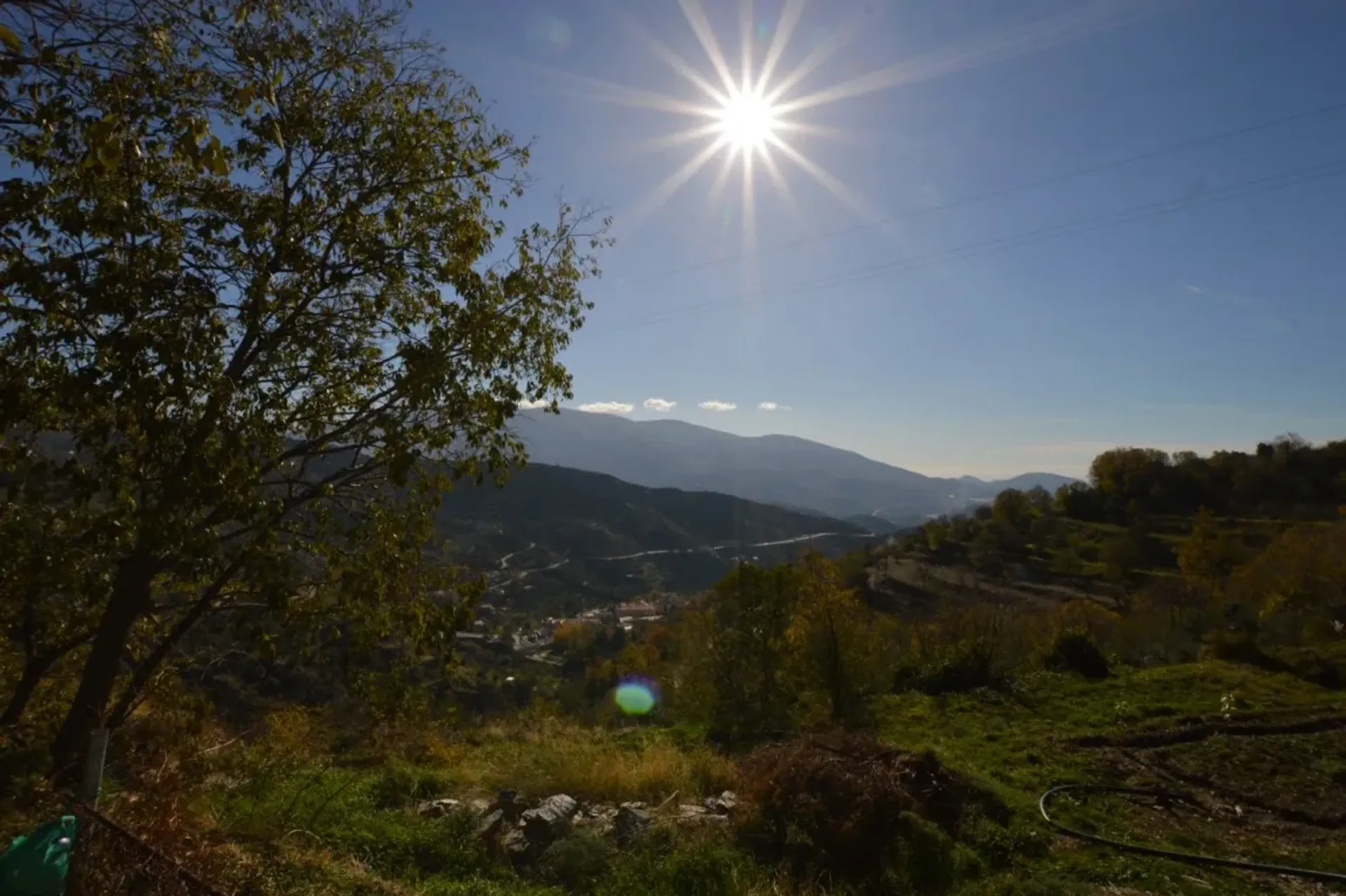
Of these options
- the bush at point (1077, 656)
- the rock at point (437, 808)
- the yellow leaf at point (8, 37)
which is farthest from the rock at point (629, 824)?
the bush at point (1077, 656)

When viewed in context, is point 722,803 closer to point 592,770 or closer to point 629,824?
point 629,824

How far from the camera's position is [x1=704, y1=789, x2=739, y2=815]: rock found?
8.08 metres

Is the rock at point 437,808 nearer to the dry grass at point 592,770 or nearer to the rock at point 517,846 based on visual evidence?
the dry grass at point 592,770

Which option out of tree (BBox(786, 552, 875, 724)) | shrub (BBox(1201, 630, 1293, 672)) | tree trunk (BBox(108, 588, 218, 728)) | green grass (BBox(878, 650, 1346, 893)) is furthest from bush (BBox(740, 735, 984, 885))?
shrub (BBox(1201, 630, 1293, 672))

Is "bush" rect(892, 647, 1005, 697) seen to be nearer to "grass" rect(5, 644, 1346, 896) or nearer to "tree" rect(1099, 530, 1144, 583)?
"grass" rect(5, 644, 1346, 896)

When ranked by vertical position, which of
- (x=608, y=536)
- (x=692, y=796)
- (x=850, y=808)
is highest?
(x=850, y=808)

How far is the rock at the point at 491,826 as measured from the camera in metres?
7.23

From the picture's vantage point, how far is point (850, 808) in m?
7.28

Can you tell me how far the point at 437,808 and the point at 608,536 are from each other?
144m

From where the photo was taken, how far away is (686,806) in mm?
8164

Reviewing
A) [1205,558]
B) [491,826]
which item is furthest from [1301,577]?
[491,826]

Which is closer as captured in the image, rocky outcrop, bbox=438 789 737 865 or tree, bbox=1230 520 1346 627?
rocky outcrop, bbox=438 789 737 865

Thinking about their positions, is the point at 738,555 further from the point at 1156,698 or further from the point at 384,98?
the point at 384,98

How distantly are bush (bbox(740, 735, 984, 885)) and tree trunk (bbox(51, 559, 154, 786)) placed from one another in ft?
18.8
